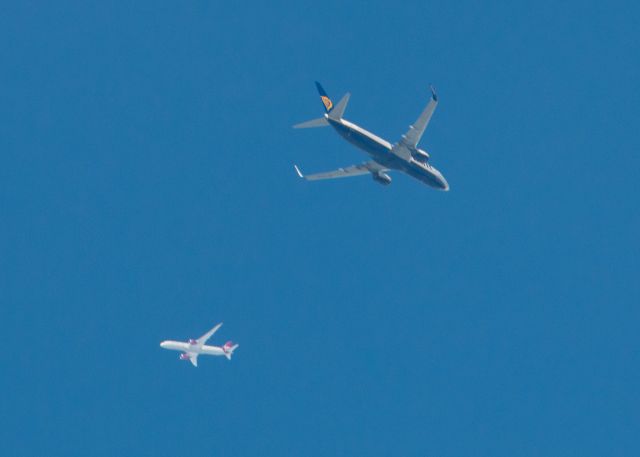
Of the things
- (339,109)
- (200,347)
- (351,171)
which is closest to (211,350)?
(200,347)

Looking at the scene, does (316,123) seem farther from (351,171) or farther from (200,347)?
(200,347)

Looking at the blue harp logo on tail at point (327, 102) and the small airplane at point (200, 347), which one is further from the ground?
the blue harp logo on tail at point (327, 102)

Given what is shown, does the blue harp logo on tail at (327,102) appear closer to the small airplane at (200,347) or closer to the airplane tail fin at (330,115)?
the airplane tail fin at (330,115)

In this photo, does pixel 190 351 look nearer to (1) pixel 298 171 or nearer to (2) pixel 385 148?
(1) pixel 298 171

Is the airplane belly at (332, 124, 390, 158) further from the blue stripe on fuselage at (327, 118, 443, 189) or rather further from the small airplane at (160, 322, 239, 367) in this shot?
the small airplane at (160, 322, 239, 367)

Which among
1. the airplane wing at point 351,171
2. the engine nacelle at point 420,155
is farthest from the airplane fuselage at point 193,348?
the engine nacelle at point 420,155

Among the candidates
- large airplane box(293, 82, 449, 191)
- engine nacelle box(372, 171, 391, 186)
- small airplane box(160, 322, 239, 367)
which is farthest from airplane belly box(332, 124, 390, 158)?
small airplane box(160, 322, 239, 367)

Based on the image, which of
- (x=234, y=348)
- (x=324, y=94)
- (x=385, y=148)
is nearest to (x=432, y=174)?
(x=385, y=148)

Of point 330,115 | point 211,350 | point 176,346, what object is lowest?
point 176,346
